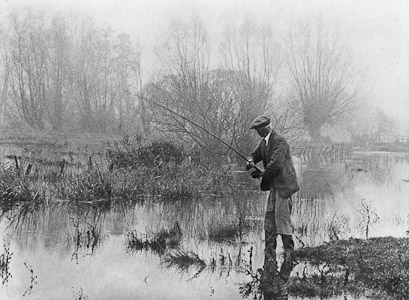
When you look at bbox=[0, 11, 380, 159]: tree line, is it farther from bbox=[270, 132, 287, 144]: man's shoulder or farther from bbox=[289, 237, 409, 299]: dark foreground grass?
bbox=[289, 237, 409, 299]: dark foreground grass

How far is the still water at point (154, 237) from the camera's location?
259 inches

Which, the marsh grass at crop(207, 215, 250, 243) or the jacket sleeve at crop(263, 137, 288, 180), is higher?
the jacket sleeve at crop(263, 137, 288, 180)

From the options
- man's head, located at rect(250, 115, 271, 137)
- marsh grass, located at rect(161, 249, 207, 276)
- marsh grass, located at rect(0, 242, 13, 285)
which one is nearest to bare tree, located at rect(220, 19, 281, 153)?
man's head, located at rect(250, 115, 271, 137)

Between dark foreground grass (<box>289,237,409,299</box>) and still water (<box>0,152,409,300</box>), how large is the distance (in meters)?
0.37

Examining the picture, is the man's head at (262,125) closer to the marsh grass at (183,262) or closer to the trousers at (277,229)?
the trousers at (277,229)

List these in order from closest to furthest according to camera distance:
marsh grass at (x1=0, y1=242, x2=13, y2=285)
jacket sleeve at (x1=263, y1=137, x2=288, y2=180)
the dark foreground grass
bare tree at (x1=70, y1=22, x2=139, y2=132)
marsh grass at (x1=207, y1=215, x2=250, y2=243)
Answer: the dark foreground grass < marsh grass at (x1=0, y1=242, x2=13, y2=285) < jacket sleeve at (x1=263, y1=137, x2=288, y2=180) < marsh grass at (x1=207, y1=215, x2=250, y2=243) < bare tree at (x1=70, y1=22, x2=139, y2=132)

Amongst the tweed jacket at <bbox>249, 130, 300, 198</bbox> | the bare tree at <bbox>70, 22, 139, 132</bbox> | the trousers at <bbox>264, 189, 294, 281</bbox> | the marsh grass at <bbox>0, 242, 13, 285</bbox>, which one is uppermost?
the bare tree at <bbox>70, 22, 139, 132</bbox>

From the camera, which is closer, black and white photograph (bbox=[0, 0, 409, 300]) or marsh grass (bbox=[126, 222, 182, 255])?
black and white photograph (bbox=[0, 0, 409, 300])

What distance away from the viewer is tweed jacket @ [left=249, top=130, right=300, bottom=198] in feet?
25.1

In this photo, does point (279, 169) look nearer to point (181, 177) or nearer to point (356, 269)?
point (356, 269)

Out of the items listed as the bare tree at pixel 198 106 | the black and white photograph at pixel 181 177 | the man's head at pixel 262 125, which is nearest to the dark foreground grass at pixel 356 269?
the black and white photograph at pixel 181 177

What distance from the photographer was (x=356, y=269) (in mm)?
7145

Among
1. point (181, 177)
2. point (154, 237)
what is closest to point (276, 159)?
point (154, 237)

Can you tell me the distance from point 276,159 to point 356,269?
6.03 ft
